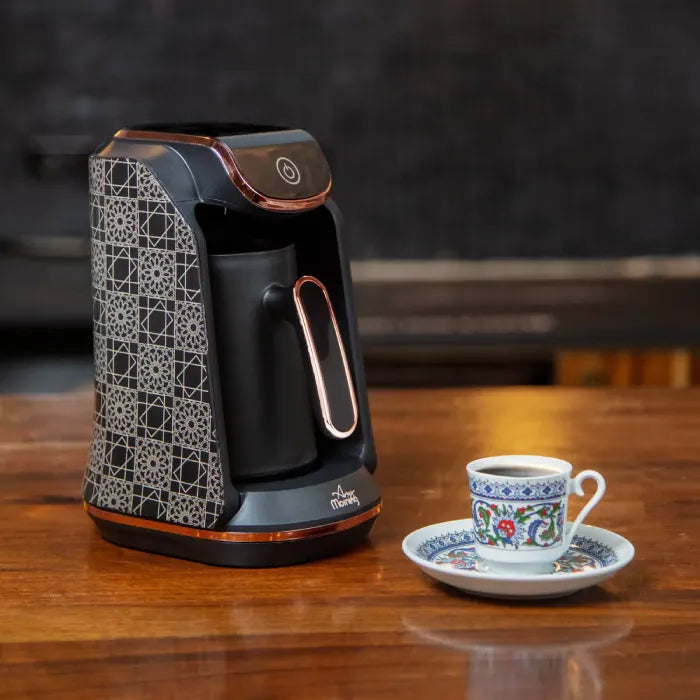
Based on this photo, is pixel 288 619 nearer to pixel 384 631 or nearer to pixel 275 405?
pixel 384 631

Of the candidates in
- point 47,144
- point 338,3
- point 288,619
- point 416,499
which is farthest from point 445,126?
point 288,619

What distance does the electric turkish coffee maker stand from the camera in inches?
33.1

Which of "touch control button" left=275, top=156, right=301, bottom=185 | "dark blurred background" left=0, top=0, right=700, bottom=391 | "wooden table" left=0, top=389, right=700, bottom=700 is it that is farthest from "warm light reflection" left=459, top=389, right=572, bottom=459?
"dark blurred background" left=0, top=0, right=700, bottom=391

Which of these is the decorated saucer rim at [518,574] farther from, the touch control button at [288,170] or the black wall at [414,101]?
the black wall at [414,101]

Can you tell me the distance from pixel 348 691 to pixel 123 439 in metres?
0.31

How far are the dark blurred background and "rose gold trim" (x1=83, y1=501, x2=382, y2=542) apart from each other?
1.98 meters

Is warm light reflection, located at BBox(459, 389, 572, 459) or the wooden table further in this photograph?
warm light reflection, located at BBox(459, 389, 572, 459)

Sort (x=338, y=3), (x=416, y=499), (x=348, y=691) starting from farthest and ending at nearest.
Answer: (x=338, y=3)
(x=416, y=499)
(x=348, y=691)

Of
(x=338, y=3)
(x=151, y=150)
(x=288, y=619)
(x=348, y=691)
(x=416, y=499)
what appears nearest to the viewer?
(x=348, y=691)

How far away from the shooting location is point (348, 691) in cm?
65

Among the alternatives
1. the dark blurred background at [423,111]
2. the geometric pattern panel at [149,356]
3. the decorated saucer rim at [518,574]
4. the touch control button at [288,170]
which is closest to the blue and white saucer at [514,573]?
the decorated saucer rim at [518,574]

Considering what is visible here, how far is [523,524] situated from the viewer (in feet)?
2.57

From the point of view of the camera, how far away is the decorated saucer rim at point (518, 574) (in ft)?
2.45

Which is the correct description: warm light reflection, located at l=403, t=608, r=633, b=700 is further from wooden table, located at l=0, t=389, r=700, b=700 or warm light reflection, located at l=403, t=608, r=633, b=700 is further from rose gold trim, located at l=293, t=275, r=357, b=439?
rose gold trim, located at l=293, t=275, r=357, b=439
